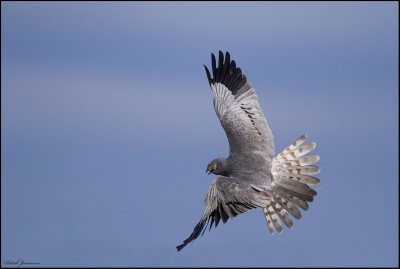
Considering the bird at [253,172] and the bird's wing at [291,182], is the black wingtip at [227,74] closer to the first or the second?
the bird at [253,172]

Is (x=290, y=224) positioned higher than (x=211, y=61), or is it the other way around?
(x=211, y=61)

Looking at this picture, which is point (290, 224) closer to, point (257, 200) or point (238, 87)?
point (257, 200)

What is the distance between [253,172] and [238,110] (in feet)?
7.69

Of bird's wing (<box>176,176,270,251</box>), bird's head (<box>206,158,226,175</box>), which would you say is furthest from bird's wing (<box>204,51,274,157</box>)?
bird's wing (<box>176,176,270,251</box>)

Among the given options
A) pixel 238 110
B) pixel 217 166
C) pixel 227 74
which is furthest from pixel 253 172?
pixel 227 74

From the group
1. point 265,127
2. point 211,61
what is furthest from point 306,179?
point 211,61

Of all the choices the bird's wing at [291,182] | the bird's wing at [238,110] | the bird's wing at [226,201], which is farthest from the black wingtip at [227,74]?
the bird's wing at [226,201]

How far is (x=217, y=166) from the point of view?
14219 millimetres

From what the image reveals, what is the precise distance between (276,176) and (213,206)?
83.6 inches

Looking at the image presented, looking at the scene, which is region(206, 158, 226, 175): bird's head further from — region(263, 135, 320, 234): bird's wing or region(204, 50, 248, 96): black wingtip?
region(204, 50, 248, 96): black wingtip

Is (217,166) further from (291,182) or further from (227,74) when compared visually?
(227,74)

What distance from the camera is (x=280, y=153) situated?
14797 mm

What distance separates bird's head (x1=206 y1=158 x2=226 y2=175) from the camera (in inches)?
558

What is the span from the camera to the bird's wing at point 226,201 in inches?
506
